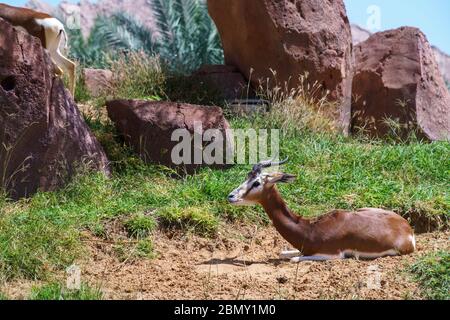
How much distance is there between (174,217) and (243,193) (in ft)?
2.95

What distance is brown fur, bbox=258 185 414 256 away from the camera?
7.04 metres

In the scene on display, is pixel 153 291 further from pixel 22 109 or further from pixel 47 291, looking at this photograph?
pixel 22 109

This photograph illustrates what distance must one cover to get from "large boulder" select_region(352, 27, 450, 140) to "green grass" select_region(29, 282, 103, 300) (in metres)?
6.98

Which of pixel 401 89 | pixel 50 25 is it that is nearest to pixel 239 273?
pixel 50 25

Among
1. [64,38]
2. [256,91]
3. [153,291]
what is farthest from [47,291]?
[256,91]

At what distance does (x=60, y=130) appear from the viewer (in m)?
8.56

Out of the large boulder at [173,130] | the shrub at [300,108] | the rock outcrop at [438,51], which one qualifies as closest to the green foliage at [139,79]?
the shrub at [300,108]

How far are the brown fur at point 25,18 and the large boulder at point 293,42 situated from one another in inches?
120

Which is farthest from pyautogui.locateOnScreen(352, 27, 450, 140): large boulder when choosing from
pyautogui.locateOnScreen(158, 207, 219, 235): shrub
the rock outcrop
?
the rock outcrop

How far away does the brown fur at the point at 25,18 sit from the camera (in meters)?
10.2

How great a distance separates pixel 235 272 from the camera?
686cm

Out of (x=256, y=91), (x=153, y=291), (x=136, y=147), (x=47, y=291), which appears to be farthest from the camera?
(x=256, y=91)

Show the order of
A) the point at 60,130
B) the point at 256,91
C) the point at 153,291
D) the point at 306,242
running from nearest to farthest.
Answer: the point at 153,291
the point at 306,242
the point at 60,130
the point at 256,91

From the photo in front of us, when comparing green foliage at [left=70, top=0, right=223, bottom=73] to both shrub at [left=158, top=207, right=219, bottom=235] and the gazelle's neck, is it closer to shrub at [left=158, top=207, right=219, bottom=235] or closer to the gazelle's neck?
shrub at [left=158, top=207, right=219, bottom=235]
